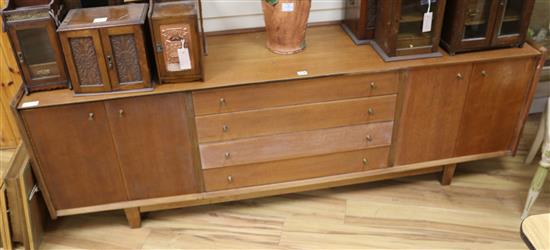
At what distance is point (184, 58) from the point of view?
6.57ft

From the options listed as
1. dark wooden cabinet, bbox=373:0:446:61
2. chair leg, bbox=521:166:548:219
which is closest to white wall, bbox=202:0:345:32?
dark wooden cabinet, bbox=373:0:446:61

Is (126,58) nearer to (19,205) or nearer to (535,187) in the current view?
(19,205)

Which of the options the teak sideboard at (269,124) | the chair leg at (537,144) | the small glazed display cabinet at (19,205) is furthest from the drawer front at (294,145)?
the chair leg at (537,144)

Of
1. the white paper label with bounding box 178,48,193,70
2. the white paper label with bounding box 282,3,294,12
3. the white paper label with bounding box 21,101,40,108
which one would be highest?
the white paper label with bounding box 282,3,294,12

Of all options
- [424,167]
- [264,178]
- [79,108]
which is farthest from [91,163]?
[424,167]

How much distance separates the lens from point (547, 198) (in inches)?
101

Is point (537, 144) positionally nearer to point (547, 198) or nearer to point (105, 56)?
point (547, 198)

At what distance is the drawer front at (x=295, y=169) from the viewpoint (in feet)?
7.57

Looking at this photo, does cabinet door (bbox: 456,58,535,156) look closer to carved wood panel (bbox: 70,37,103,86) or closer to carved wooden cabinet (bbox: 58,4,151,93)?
carved wooden cabinet (bbox: 58,4,151,93)

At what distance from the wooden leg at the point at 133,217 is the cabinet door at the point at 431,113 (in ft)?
4.18

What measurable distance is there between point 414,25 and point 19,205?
6.24 feet

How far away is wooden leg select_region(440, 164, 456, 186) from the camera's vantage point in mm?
2564

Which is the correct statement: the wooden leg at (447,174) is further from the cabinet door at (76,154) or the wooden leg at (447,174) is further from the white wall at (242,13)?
the cabinet door at (76,154)

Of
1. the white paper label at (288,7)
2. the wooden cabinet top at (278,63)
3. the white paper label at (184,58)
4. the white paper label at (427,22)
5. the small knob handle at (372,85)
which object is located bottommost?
the small knob handle at (372,85)
